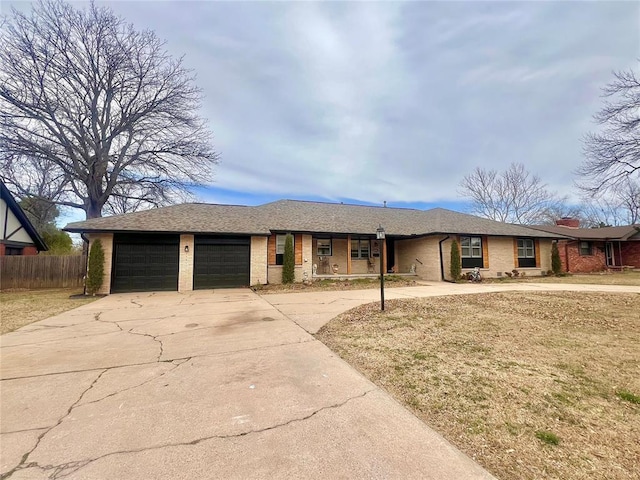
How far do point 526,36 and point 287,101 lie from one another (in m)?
8.88

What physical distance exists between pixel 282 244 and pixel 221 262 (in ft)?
11.0

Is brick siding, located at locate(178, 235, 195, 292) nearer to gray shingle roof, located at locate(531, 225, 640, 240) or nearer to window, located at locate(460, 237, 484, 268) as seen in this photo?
window, located at locate(460, 237, 484, 268)

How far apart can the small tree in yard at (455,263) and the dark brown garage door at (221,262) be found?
1126 centimetres

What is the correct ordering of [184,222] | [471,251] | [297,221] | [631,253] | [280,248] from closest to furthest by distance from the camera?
[184,222] < [280,248] < [297,221] < [471,251] < [631,253]

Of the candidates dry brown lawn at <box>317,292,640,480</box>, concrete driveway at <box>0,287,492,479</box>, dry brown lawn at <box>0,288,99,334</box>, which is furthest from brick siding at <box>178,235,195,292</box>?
dry brown lawn at <box>317,292,640,480</box>

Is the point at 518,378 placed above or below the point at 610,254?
below

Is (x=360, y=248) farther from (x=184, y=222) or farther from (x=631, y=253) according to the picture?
(x=631, y=253)

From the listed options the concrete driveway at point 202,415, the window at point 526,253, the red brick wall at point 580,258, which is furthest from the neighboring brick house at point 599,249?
the concrete driveway at point 202,415

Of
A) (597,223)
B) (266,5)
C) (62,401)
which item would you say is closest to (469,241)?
(266,5)

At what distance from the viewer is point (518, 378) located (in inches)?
132

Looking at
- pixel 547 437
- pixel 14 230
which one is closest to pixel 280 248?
pixel 547 437

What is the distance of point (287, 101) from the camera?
1254 cm

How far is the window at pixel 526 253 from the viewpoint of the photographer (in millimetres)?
17797

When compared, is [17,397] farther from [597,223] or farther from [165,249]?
[597,223]
